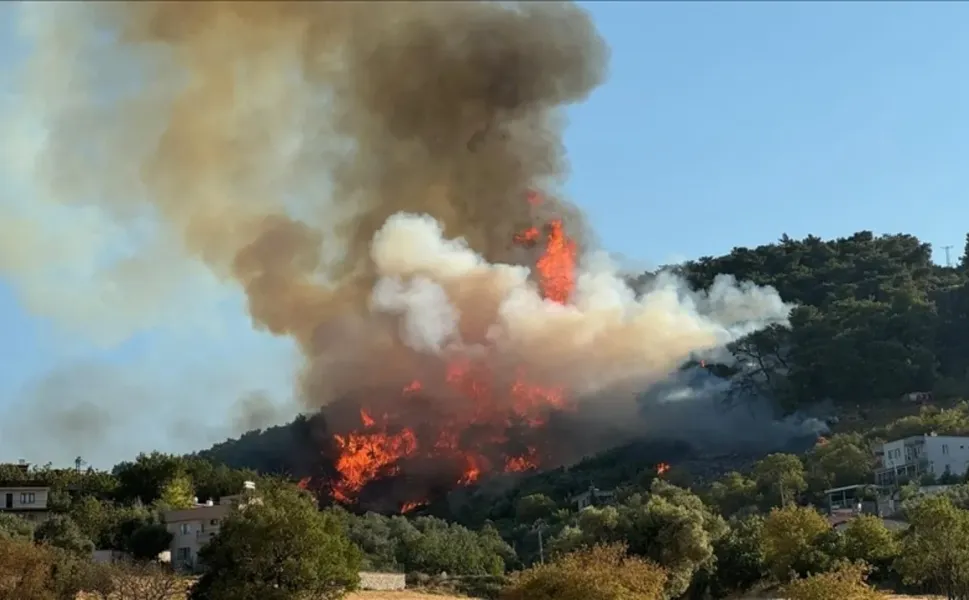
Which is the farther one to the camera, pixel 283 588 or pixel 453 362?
pixel 453 362

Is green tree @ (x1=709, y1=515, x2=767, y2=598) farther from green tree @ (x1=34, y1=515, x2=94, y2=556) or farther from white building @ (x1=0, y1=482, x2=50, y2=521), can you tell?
white building @ (x1=0, y1=482, x2=50, y2=521)

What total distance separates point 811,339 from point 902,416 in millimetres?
15000

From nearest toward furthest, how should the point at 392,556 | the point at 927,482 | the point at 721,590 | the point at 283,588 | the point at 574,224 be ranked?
the point at 283,588, the point at 721,590, the point at 392,556, the point at 927,482, the point at 574,224

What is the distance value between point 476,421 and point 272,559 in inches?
2374

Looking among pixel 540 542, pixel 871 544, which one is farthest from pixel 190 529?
pixel 871 544

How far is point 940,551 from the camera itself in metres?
53.9

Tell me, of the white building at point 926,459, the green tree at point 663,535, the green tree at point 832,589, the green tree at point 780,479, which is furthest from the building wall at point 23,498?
the white building at point 926,459

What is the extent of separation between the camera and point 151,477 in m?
91.3

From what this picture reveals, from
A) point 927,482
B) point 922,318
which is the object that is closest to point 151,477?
point 927,482

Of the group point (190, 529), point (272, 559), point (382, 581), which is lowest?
point (382, 581)

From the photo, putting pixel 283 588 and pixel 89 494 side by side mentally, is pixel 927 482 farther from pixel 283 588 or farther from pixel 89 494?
pixel 89 494

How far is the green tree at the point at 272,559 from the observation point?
1937 inches

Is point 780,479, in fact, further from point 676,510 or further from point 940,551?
point 940,551

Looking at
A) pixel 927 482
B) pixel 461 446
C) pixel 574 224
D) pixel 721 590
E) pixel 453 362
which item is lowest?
pixel 721 590
